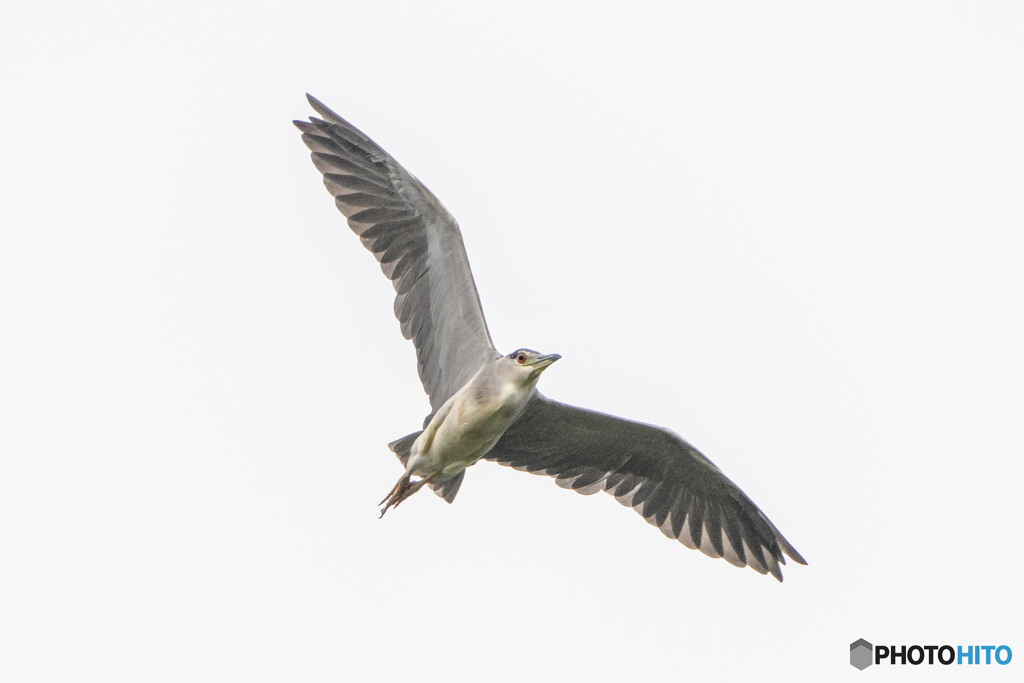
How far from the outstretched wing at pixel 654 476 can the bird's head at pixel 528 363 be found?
3.93ft

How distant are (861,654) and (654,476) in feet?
16.8

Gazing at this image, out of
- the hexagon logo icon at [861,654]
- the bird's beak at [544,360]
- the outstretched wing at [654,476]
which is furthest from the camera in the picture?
the hexagon logo icon at [861,654]

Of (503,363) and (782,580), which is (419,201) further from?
(782,580)

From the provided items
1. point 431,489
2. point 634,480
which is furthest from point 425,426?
point 634,480

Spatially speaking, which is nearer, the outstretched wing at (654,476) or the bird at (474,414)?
the bird at (474,414)

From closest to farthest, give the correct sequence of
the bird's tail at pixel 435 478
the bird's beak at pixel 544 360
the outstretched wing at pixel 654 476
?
the bird's beak at pixel 544 360 → the bird's tail at pixel 435 478 → the outstretched wing at pixel 654 476

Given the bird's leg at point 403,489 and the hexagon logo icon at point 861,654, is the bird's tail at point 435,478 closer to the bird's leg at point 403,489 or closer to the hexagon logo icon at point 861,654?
the bird's leg at point 403,489

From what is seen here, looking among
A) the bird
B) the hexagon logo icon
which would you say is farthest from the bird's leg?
the hexagon logo icon

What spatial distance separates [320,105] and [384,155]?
30.6 inches

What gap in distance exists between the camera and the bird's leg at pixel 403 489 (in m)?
12.0

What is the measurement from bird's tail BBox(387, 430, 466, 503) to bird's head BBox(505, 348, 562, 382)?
1.24 metres

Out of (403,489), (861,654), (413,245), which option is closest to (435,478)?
(403,489)

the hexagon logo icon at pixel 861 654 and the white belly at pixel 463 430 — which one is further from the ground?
the white belly at pixel 463 430

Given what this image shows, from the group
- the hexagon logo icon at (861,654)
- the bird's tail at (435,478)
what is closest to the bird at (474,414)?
the bird's tail at (435,478)
